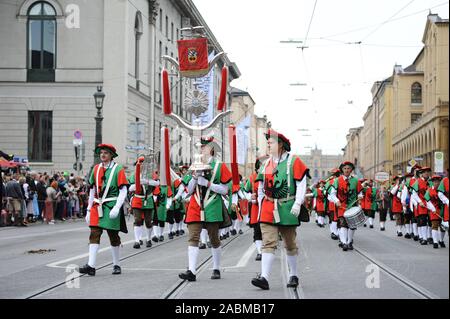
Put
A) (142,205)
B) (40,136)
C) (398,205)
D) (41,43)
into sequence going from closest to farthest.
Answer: (142,205) < (398,205) < (41,43) < (40,136)

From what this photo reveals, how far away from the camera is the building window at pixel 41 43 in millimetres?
42812

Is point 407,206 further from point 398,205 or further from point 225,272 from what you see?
point 225,272

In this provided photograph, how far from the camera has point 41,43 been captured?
43.1m

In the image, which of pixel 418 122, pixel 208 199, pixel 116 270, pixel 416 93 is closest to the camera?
pixel 208 199

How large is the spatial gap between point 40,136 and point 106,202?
31777 mm

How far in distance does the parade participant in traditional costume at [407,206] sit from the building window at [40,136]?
2367cm

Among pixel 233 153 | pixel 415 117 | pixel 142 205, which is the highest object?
pixel 415 117

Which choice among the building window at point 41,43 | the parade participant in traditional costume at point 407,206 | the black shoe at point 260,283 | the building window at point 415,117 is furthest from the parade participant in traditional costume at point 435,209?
the building window at point 415,117

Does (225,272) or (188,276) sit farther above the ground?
(188,276)

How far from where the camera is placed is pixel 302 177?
10.8 m

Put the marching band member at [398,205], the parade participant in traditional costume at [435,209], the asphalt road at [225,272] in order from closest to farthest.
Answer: the asphalt road at [225,272] → the parade participant in traditional costume at [435,209] → the marching band member at [398,205]

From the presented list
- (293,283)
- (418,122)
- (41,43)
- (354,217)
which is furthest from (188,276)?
(418,122)

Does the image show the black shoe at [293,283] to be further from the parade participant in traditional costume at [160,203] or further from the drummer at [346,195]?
the parade participant in traditional costume at [160,203]

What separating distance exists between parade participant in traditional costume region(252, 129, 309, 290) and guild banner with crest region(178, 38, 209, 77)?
319 cm
